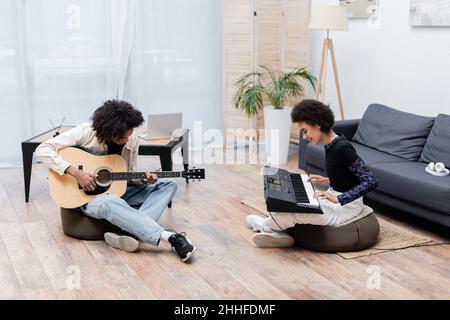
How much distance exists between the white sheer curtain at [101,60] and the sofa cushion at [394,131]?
214 cm

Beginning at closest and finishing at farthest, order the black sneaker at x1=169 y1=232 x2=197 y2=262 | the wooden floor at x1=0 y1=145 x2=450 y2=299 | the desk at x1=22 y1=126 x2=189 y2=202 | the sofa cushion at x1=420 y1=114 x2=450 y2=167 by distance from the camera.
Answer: the wooden floor at x1=0 y1=145 x2=450 y2=299 < the black sneaker at x1=169 y1=232 x2=197 y2=262 < the sofa cushion at x1=420 y1=114 x2=450 y2=167 < the desk at x1=22 y1=126 x2=189 y2=202

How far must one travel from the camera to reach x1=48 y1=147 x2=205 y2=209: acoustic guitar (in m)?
3.88

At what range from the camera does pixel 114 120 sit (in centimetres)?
378

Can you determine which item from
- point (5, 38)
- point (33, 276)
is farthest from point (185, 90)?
point (33, 276)

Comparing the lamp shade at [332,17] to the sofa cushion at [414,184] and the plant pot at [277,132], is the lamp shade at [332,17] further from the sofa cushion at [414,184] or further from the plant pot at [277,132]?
the sofa cushion at [414,184]

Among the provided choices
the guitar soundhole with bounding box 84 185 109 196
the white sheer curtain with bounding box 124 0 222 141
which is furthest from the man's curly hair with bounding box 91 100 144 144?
the white sheer curtain with bounding box 124 0 222 141

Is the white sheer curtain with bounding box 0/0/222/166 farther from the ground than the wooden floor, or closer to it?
farther from the ground

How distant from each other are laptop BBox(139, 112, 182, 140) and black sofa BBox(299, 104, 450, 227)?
3.94 ft

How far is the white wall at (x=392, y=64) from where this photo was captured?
5.15 m

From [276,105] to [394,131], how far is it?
57.7 inches

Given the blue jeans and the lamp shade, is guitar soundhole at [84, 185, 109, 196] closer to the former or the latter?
the blue jeans

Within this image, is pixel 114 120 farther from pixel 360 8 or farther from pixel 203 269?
pixel 360 8

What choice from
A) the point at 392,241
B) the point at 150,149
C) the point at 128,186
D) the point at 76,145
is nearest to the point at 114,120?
the point at 76,145

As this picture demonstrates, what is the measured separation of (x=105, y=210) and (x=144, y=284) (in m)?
0.63
